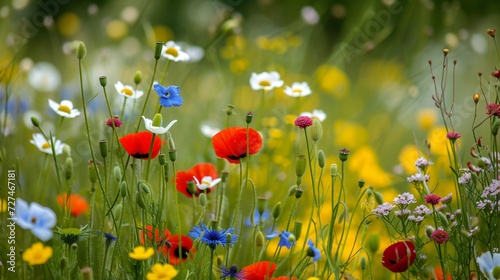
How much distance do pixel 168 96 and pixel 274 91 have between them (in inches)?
41.1

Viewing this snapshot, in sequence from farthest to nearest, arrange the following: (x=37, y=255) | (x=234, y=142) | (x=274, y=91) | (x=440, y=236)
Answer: (x=274, y=91)
(x=234, y=142)
(x=440, y=236)
(x=37, y=255)

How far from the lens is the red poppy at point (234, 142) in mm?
1179

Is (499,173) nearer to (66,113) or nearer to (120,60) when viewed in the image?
(66,113)

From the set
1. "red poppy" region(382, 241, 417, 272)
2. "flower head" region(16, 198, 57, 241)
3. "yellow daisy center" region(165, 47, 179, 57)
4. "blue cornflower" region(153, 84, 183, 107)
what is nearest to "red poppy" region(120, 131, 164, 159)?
"blue cornflower" region(153, 84, 183, 107)

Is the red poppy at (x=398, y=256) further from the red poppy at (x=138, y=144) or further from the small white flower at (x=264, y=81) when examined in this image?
the small white flower at (x=264, y=81)

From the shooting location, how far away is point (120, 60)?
2.97 meters

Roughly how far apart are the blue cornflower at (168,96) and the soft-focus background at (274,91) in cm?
28

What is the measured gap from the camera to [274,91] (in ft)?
7.22

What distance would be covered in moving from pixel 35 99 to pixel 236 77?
2.62ft

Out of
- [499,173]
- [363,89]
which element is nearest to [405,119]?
[363,89]

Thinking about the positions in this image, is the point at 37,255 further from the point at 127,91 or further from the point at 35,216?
the point at 127,91

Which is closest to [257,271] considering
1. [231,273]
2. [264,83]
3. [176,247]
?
[231,273]

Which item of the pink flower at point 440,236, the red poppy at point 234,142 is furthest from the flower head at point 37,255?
the pink flower at point 440,236

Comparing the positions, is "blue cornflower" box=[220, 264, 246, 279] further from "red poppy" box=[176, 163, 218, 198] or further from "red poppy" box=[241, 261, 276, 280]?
"red poppy" box=[176, 163, 218, 198]
